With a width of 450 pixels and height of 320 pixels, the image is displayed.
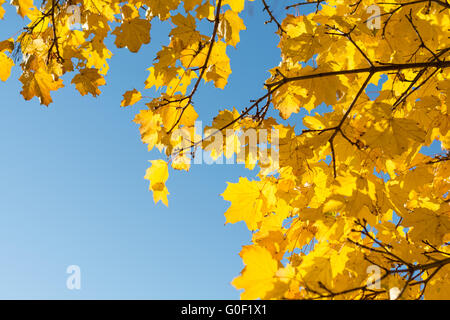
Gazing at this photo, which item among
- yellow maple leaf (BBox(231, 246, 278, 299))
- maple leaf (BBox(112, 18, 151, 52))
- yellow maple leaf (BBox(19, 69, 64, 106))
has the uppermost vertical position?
maple leaf (BBox(112, 18, 151, 52))

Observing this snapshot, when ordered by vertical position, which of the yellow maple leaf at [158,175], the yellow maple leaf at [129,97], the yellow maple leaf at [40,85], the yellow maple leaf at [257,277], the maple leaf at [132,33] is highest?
the maple leaf at [132,33]

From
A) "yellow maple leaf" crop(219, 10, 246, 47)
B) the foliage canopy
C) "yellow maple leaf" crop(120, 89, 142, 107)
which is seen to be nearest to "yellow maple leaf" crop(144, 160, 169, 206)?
the foliage canopy

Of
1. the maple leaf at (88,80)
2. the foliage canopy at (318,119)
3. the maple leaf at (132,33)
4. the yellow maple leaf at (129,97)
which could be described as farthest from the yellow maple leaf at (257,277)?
the maple leaf at (88,80)

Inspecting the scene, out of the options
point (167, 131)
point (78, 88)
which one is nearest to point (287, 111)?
point (167, 131)

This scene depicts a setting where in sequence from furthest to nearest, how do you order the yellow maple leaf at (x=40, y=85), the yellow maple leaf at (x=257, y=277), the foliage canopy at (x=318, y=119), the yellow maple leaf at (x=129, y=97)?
1. the yellow maple leaf at (x=40, y=85)
2. the yellow maple leaf at (x=129, y=97)
3. the foliage canopy at (x=318, y=119)
4. the yellow maple leaf at (x=257, y=277)

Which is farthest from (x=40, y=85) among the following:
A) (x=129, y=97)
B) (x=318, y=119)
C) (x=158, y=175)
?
(x=318, y=119)

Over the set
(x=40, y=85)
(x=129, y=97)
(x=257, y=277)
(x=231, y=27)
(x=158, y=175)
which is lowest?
(x=257, y=277)

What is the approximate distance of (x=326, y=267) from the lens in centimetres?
177

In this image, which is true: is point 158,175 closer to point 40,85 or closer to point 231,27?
point 231,27

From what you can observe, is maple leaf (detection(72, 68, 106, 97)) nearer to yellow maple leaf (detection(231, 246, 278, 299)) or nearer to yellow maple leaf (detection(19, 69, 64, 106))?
yellow maple leaf (detection(19, 69, 64, 106))

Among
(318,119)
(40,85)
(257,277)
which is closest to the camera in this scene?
(257,277)

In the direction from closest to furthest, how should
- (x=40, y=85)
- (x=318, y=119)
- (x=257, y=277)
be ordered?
1. (x=257, y=277)
2. (x=318, y=119)
3. (x=40, y=85)

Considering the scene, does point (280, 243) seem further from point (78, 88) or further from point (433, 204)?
point (78, 88)

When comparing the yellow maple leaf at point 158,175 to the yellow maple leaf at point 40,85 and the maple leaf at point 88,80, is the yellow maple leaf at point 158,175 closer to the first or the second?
the maple leaf at point 88,80
